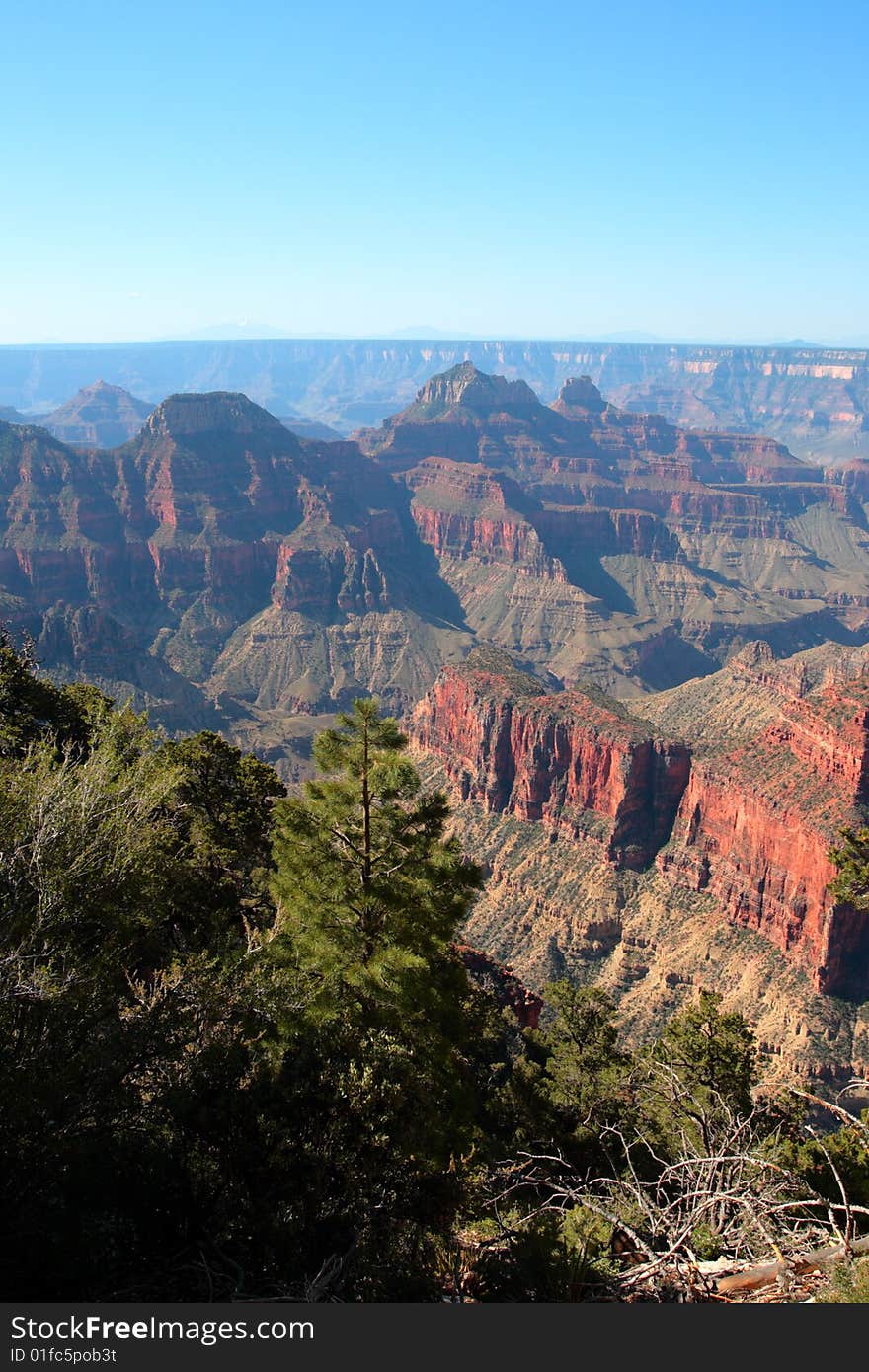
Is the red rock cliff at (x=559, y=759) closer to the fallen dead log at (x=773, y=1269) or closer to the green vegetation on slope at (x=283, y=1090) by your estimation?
the green vegetation on slope at (x=283, y=1090)

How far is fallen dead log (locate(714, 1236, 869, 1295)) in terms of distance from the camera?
12.7 meters

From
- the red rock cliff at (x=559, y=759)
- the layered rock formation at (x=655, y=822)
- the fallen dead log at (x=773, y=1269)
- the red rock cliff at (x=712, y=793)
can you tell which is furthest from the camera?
the red rock cliff at (x=559, y=759)

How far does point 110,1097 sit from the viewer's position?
51.5ft

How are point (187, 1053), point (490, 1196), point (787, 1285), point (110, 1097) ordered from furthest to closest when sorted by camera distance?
point (490, 1196) < point (187, 1053) < point (110, 1097) < point (787, 1285)

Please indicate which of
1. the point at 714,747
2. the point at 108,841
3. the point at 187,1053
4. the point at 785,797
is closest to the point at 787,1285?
the point at 187,1053

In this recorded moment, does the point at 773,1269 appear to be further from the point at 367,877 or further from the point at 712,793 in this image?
the point at 712,793

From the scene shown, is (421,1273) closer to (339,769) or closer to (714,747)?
(339,769)

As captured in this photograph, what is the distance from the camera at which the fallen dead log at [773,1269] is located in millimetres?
12703

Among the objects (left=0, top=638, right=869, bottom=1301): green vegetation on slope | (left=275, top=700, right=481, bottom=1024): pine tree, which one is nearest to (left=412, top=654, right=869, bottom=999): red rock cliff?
(left=0, top=638, right=869, bottom=1301): green vegetation on slope

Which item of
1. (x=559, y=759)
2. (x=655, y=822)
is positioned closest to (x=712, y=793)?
(x=655, y=822)

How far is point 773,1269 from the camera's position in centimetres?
1284

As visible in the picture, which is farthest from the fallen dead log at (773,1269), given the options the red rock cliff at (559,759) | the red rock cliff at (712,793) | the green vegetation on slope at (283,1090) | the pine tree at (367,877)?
the red rock cliff at (559,759)

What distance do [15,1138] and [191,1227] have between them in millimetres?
3410

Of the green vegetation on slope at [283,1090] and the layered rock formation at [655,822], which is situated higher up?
the green vegetation on slope at [283,1090]
